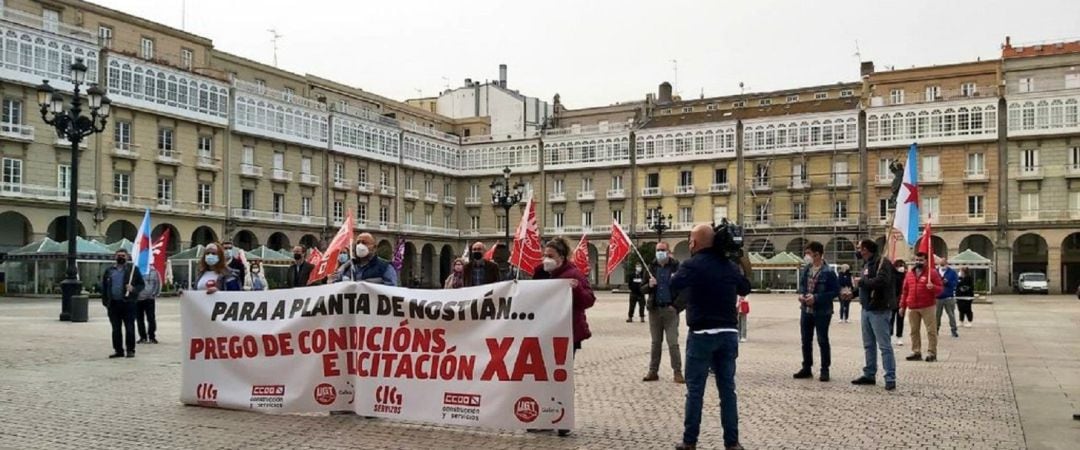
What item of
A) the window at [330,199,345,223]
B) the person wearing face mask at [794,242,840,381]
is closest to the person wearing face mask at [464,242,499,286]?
the person wearing face mask at [794,242,840,381]

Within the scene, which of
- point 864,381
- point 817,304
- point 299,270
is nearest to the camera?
point 864,381

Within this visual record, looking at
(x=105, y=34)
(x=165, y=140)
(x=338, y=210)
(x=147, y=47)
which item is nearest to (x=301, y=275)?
(x=165, y=140)

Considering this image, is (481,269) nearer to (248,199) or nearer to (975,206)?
(248,199)

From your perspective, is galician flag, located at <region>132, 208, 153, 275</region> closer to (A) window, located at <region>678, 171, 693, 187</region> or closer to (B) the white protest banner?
(B) the white protest banner

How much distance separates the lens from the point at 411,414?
27.3ft

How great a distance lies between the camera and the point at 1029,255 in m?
62.6

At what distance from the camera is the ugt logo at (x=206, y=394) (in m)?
9.21

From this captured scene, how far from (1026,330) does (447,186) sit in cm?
5944

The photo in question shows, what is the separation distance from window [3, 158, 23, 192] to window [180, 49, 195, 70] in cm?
1482

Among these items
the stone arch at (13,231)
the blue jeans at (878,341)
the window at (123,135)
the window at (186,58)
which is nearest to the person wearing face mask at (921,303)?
the blue jeans at (878,341)

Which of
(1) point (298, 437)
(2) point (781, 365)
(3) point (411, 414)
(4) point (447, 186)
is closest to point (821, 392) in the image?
(2) point (781, 365)

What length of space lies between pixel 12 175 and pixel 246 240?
16490 mm

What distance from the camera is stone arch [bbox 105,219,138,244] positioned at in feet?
164

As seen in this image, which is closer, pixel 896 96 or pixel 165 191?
pixel 165 191
